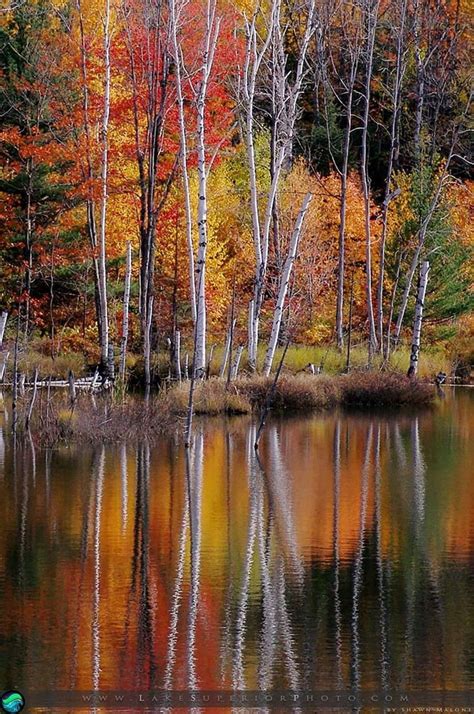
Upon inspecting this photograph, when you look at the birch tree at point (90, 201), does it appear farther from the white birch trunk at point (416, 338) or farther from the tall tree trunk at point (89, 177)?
the white birch trunk at point (416, 338)

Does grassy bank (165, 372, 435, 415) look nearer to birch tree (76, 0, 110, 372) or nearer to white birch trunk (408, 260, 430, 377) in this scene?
white birch trunk (408, 260, 430, 377)

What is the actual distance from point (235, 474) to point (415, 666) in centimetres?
1011

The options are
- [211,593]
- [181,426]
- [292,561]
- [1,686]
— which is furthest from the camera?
[181,426]

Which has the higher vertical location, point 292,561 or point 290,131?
point 290,131

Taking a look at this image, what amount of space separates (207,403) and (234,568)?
14.6 metres

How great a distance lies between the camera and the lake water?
10.4 m

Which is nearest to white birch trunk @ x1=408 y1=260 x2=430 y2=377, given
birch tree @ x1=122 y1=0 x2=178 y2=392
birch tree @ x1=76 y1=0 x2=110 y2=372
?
birch tree @ x1=122 y1=0 x2=178 y2=392

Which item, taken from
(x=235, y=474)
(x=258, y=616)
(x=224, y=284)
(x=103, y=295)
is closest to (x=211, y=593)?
(x=258, y=616)

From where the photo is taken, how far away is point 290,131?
3369cm

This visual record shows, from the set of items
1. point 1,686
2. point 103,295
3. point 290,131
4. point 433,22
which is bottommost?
point 1,686

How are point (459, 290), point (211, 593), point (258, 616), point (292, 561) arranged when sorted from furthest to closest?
point (459, 290)
point (292, 561)
point (211, 593)
point (258, 616)

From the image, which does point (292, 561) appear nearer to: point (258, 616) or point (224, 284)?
point (258, 616)

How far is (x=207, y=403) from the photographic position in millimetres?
28344

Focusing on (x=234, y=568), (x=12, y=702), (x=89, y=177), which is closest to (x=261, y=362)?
(x=89, y=177)
